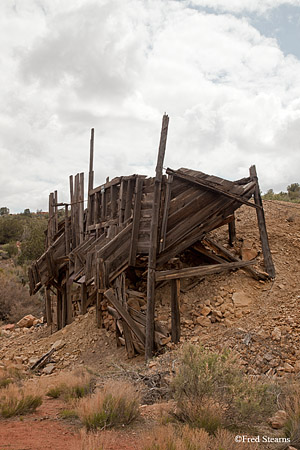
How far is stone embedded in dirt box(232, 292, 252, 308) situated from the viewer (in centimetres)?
970

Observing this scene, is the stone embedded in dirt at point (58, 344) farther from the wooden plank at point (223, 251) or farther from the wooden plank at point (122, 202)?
the wooden plank at point (223, 251)

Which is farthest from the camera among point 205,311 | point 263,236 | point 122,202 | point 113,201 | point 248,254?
point 113,201

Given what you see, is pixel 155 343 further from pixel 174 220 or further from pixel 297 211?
pixel 297 211

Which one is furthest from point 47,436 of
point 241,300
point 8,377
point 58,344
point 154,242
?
point 58,344

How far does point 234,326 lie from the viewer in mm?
8914

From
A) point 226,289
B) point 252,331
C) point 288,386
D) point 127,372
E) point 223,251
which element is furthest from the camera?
point 223,251

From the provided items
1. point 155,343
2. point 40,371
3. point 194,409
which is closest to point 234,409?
point 194,409

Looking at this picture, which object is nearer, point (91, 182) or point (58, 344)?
point (58, 344)

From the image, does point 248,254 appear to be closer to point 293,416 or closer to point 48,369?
point 48,369

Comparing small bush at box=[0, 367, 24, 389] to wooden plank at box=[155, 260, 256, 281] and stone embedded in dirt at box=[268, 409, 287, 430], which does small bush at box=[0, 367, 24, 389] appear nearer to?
wooden plank at box=[155, 260, 256, 281]

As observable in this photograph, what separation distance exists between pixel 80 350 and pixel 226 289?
4.47m

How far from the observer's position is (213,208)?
10.5m

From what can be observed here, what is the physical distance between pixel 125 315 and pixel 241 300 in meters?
2.99

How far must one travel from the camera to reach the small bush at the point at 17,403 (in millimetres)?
5500
